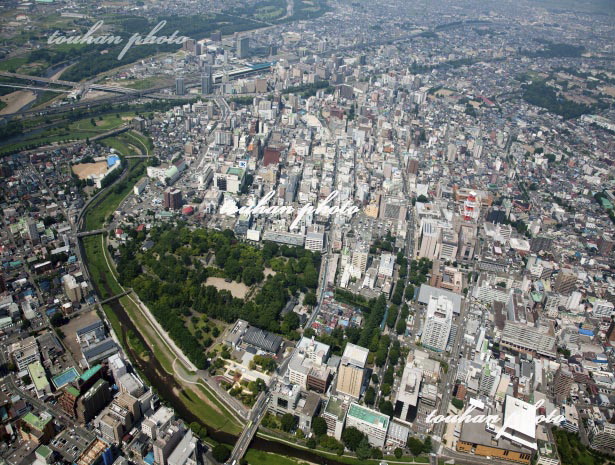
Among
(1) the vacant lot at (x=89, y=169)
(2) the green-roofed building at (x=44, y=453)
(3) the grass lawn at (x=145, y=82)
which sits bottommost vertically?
(1) the vacant lot at (x=89, y=169)

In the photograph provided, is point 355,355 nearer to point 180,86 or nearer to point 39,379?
point 39,379

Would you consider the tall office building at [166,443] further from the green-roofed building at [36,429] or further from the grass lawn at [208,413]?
the green-roofed building at [36,429]

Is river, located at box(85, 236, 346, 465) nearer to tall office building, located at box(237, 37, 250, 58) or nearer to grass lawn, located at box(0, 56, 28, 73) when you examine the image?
grass lawn, located at box(0, 56, 28, 73)

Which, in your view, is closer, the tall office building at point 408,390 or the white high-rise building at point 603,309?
the tall office building at point 408,390

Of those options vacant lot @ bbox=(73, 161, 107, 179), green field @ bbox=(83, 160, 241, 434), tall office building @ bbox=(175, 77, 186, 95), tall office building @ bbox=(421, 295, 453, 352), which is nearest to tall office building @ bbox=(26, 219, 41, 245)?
green field @ bbox=(83, 160, 241, 434)

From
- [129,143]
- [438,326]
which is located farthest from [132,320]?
[129,143]

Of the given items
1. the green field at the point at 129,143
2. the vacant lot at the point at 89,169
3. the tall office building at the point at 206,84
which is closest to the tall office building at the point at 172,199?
the vacant lot at the point at 89,169

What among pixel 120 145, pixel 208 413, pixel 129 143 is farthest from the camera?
pixel 129 143
